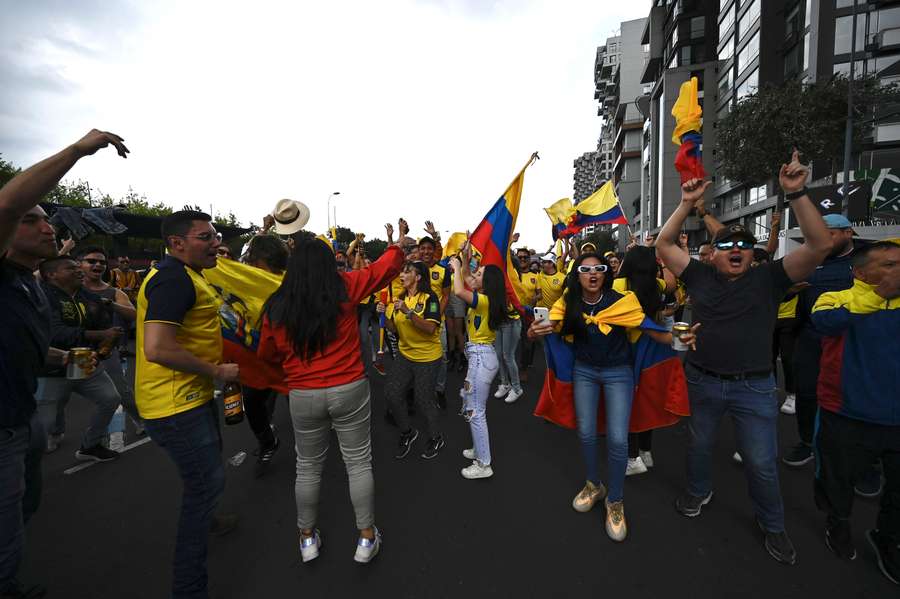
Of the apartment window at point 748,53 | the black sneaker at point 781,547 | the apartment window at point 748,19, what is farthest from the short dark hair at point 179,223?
the apartment window at point 748,19

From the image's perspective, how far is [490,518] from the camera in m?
3.19

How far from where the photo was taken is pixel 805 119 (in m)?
16.5

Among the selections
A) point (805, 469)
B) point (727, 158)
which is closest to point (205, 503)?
point (805, 469)

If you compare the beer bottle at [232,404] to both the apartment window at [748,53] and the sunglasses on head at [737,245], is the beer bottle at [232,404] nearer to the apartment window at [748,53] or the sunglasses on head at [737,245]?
the sunglasses on head at [737,245]

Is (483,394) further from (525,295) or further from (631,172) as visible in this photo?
(631,172)

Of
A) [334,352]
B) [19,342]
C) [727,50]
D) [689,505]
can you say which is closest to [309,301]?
[334,352]

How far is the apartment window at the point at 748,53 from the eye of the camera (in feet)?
96.4

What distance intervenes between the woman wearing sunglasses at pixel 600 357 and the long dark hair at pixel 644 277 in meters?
0.71

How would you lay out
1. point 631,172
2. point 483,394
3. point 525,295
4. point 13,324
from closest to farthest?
point 13,324 < point 483,394 < point 525,295 < point 631,172

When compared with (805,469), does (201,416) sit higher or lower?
higher

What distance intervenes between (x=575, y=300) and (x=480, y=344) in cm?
113

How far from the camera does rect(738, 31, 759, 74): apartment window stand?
96.4 ft

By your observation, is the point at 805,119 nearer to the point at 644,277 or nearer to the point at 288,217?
the point at 644,277

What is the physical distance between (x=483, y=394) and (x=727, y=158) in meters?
22.1
